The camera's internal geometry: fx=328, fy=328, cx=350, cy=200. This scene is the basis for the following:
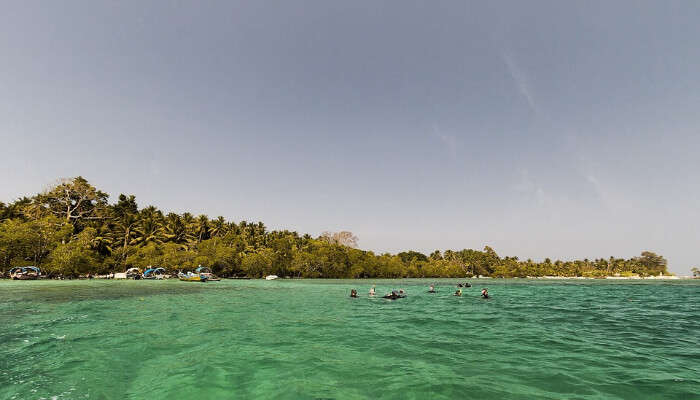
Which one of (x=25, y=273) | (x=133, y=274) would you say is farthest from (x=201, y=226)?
(x=25, y=273)

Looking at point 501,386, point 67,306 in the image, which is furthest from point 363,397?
point 67,306

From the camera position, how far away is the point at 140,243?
96500mm

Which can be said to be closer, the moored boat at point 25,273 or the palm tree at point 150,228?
the moored boat at point 25,273

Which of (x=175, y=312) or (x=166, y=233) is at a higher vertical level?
(x=166, y=233)

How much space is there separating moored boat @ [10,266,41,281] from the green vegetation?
3572 mm

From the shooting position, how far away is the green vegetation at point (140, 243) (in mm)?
70750

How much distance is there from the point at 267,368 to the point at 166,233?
109 m

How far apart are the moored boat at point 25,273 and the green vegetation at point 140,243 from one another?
3572 mm

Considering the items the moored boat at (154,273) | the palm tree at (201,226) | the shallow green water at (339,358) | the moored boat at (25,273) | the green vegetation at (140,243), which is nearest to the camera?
the shallow green water at (339,358)

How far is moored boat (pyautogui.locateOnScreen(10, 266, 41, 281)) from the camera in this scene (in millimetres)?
60175

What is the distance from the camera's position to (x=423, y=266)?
566ft

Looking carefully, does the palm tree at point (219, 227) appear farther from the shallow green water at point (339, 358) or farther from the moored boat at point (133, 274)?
the shallow green water at point (339, 358)

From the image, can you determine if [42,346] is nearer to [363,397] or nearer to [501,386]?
[363,397]

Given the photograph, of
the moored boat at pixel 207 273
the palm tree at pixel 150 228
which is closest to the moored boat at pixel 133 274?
the moored boat at pixel 207 273
